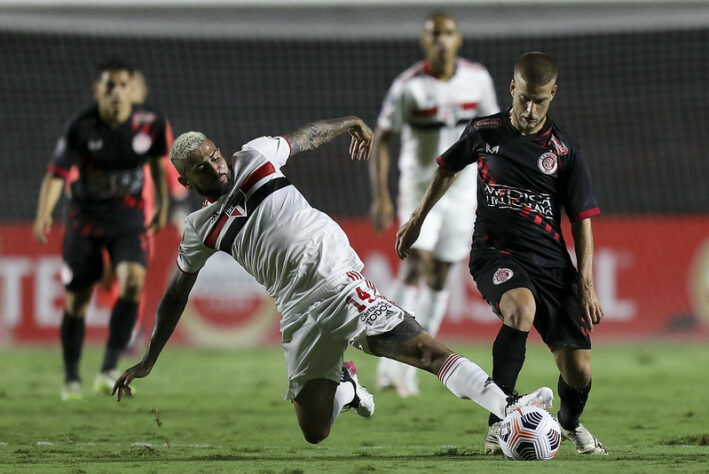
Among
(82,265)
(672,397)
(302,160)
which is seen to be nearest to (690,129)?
(302,160)

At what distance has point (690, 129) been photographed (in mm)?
16516

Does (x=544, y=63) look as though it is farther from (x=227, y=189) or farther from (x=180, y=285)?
(x=180, y=285)

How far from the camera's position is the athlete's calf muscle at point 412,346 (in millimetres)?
4492

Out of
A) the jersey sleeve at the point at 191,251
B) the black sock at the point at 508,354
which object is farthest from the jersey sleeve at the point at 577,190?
the jersey sleeve at the point at 191,251

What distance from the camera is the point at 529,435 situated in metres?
4.22

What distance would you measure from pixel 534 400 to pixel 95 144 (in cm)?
478

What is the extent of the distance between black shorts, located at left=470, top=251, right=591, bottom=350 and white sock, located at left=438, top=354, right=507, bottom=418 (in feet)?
1.79

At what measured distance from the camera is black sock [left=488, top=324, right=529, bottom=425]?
15.5 feet

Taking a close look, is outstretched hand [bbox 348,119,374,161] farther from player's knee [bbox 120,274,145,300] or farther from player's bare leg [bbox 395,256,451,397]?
player's knee [bbox 120,274,145,300]

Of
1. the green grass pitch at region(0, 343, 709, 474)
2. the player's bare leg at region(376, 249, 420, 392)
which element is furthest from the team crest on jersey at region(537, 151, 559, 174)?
the player's bare leg at region(376, 249, 420, 392)

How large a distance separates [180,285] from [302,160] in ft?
38.1

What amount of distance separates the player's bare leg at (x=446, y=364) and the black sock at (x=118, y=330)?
3676mm

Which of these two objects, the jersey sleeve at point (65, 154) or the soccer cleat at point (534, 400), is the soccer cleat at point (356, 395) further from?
the jersey sleeve at point (65, 154)

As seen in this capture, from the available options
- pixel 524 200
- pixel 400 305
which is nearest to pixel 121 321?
pixel 400 305
